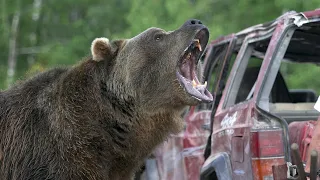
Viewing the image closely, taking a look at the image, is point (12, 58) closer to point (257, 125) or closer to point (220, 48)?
point (220, 48)

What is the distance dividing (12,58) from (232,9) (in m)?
11.5

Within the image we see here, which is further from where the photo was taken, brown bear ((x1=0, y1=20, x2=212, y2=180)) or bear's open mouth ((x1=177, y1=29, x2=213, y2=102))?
bear's open mouth ((x1=177, y1=29, x2=213, y2=102))

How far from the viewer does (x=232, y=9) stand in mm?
21297

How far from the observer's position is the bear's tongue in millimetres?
5172

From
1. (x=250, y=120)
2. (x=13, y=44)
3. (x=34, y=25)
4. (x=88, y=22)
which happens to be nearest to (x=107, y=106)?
(x=250, y=120)

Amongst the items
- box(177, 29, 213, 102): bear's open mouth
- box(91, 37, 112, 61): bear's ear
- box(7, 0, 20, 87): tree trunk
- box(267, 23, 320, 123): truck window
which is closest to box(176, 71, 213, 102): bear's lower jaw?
box(177, 29, 213, 102): bear's open mouth

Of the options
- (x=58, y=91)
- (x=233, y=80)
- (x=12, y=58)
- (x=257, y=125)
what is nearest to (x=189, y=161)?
(x=233, y=80)

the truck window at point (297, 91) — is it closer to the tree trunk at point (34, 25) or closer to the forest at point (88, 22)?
the forest at point (88, 22)

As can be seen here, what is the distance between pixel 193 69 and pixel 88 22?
26.8m

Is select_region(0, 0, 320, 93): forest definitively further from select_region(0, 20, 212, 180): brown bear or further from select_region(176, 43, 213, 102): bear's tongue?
select_region(0, 20, 212, 180): brown bear

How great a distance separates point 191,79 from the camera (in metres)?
5.34

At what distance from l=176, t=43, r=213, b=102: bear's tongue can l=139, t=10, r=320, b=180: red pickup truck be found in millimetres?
508

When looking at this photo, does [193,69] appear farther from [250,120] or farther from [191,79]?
[250,120]

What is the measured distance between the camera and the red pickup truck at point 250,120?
5.29 m
